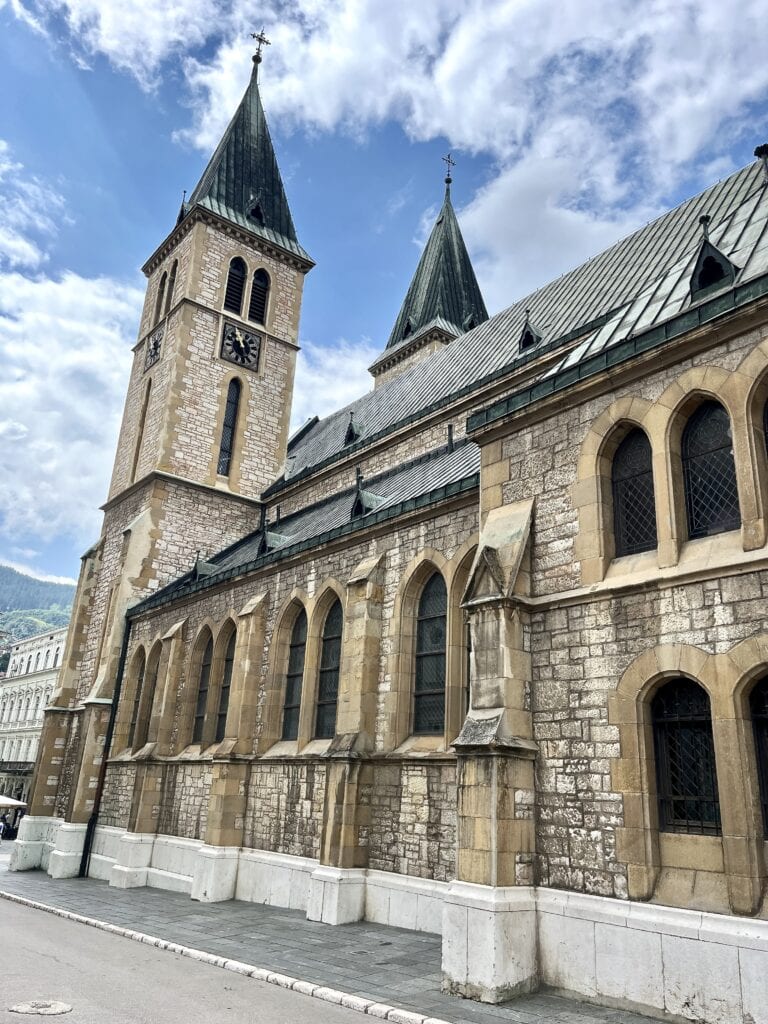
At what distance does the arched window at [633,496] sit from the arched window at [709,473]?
469mm

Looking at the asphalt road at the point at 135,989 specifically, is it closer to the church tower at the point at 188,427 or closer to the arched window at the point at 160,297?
the church tower at the point at 188,427

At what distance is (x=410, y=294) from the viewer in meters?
43.6

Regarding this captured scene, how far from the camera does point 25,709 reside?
55.8 meters

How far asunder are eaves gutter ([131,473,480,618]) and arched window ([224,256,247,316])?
38.2 ft

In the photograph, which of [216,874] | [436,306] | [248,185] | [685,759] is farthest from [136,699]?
[436,306]

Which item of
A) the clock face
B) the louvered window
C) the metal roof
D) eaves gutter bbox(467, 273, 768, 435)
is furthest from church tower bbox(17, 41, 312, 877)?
eaves gutter bbox(467, 273, 768, 435)

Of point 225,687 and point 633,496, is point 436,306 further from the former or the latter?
point 633,496

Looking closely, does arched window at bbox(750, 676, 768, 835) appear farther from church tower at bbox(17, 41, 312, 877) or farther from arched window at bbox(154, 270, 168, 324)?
arched window at bbox(154, 270, 168, 324)

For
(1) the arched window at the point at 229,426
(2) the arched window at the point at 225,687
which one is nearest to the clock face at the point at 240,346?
(1) the arched window at the point at 229,426

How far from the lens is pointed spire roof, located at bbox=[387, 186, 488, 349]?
4034cm

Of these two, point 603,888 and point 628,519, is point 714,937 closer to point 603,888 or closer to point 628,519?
point 603,888

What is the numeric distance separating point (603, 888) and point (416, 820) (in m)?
4.49

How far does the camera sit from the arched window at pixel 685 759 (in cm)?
756

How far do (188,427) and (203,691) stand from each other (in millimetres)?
10527
